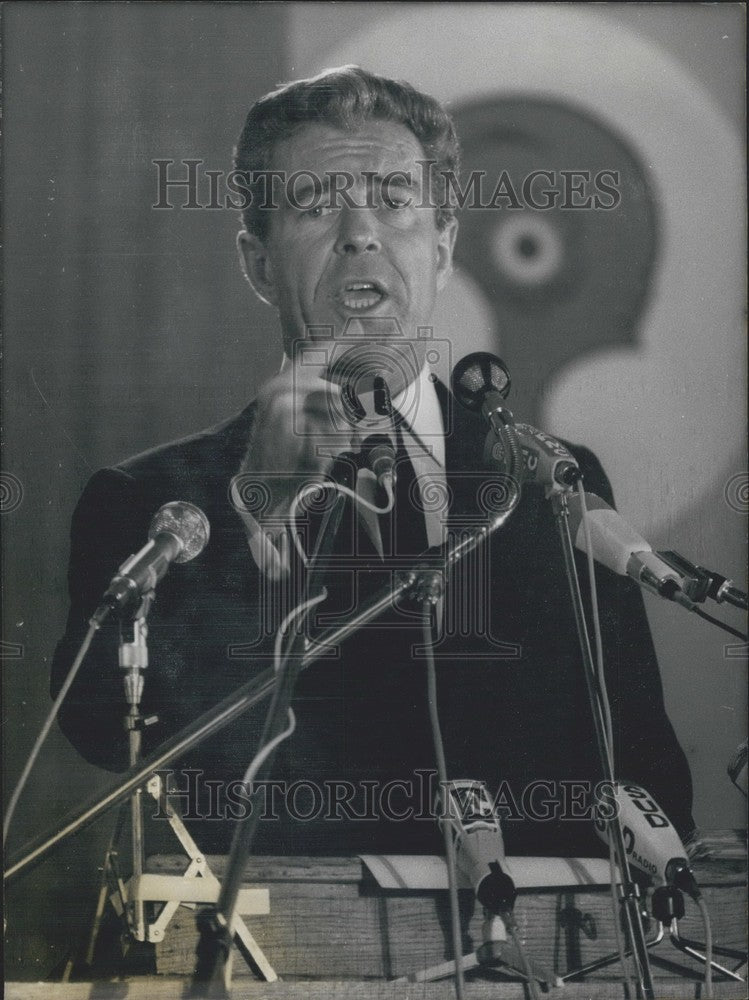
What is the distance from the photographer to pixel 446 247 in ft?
7.89

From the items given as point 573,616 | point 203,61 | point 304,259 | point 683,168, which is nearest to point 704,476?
point 573,616

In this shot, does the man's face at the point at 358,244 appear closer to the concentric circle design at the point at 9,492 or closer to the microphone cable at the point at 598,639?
the microphone cable at the point at 598,639

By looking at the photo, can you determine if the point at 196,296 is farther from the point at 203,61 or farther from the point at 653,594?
the point at 653,594

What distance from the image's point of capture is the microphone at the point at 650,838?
2.31 m

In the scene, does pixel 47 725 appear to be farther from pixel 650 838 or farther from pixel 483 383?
pixel 650 838

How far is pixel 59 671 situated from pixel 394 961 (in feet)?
3.42

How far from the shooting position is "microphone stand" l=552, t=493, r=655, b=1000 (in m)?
2.30

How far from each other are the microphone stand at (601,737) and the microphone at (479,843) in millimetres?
263

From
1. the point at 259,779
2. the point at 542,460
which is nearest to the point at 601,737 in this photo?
the point at 542,460

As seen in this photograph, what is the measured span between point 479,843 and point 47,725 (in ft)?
3.48

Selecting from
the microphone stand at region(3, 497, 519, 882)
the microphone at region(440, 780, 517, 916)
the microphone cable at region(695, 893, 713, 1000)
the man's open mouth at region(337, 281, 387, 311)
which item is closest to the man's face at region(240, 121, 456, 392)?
the man's open mouth at region(337, 281, 387, 311)

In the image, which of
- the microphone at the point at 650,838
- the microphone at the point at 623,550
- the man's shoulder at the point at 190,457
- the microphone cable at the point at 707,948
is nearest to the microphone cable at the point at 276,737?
the man's shoulder at the point at 190,457

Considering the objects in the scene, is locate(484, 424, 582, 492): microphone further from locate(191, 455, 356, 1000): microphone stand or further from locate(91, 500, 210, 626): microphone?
locate(91, 500, 210, 626): microphone

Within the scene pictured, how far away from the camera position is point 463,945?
2.31m
